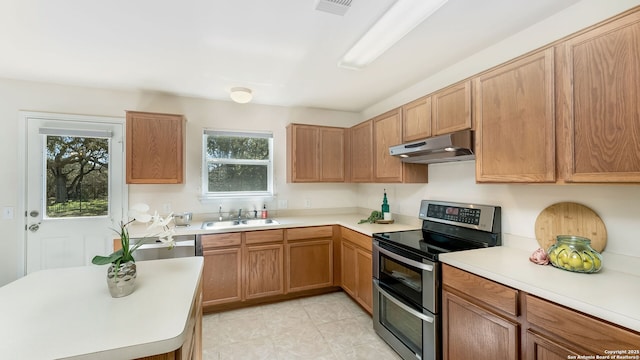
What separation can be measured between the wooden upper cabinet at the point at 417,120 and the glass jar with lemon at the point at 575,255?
1.18m

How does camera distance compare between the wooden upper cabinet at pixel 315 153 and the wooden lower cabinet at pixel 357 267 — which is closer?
the wooden lower cabinet at pixel 357 267

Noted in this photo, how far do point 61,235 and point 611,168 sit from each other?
4.57 m

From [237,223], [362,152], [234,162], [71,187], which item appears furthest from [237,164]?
[71,187]

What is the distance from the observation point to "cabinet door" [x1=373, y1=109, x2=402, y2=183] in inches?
107

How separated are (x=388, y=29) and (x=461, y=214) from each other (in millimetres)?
1598

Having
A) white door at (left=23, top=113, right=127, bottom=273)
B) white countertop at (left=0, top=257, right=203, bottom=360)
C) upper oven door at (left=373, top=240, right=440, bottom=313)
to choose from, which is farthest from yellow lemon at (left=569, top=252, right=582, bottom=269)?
white door at (left=23, top=113, right=127, bottom=273)

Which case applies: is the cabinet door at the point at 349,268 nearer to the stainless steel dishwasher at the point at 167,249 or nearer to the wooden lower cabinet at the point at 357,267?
the wooden lower cabinet at the point at 357,267

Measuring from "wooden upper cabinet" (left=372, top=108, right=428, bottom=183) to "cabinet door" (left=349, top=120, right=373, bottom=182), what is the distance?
0.28ft

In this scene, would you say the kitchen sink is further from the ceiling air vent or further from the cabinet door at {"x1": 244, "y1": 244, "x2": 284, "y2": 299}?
the ceiling air vent

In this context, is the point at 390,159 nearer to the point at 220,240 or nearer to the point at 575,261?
the point at 575,261

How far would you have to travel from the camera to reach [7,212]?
2758 millimetres

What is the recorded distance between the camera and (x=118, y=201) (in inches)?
121

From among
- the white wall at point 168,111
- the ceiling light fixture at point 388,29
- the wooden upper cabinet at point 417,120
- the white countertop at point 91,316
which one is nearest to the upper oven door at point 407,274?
the wooden upper cabinet at point 417,120

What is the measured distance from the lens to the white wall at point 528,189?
145 centimetres
